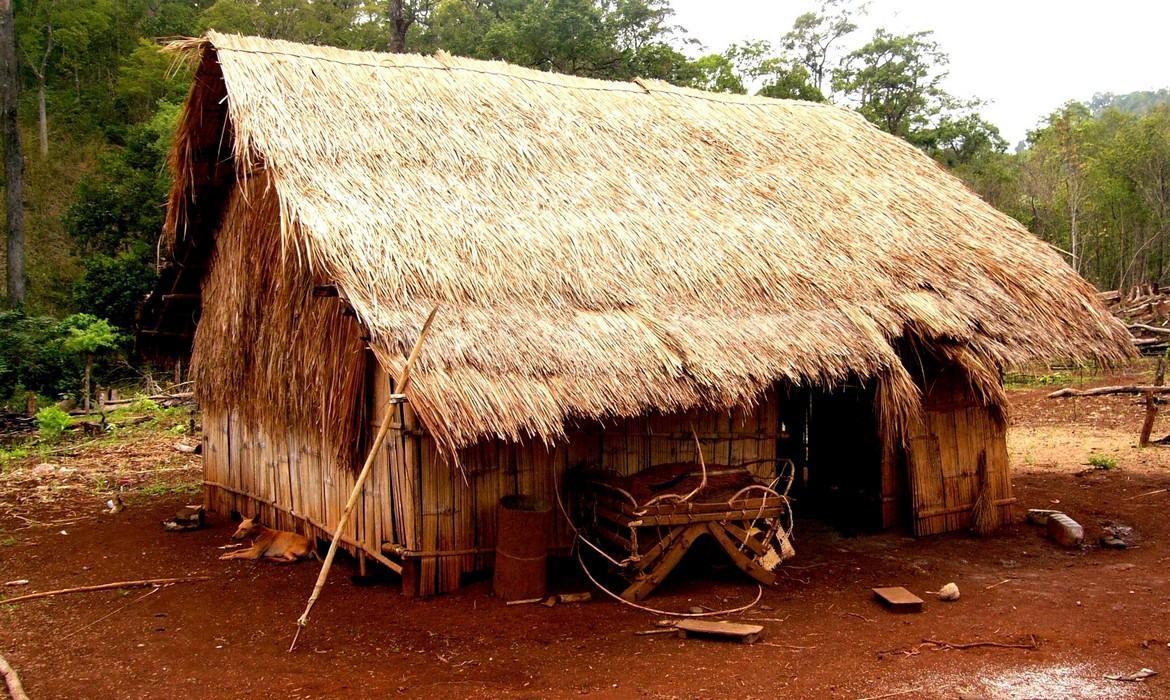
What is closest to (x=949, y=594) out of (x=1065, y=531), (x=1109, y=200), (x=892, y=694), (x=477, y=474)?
(x=892, y=694)

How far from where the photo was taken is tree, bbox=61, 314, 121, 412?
14.5 metres

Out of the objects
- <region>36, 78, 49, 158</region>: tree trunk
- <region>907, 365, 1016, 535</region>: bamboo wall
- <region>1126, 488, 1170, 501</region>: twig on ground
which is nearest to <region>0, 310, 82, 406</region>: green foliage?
<region>907, 365, 1016, 535</region>: bamboo wall

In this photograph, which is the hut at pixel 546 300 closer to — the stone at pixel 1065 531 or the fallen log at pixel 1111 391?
the stone at pixel 1065 531

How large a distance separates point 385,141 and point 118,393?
11564 millimetres

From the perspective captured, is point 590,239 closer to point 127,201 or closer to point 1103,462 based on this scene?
point 1103,462

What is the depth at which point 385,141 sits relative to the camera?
7.84m

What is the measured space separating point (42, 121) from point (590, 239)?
28.8 metres

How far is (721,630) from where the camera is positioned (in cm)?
563

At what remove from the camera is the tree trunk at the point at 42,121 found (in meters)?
28.7

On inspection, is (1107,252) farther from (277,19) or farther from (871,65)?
(277,19)

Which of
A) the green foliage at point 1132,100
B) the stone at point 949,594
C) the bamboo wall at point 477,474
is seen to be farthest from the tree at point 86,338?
the green foliage at point 1132,100

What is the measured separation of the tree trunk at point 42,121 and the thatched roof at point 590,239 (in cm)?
2505

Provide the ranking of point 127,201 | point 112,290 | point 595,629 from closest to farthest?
point 595,629, point 112,290, point 127,201

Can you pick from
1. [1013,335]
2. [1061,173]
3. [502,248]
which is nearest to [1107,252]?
[1061,173]
